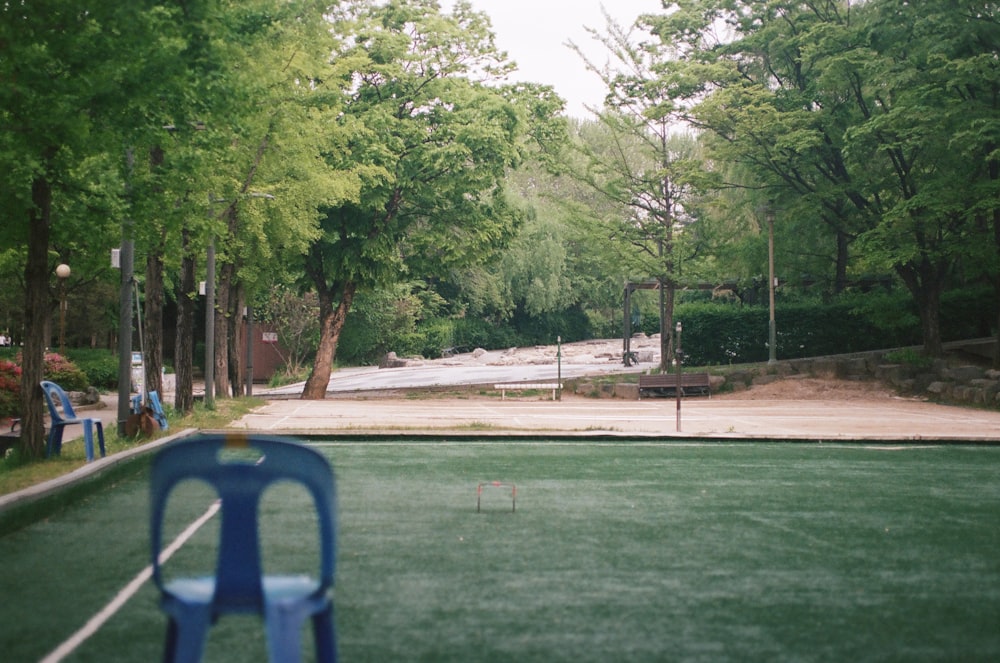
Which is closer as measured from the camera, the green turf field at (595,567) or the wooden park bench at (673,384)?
the green turf field at (595,567)

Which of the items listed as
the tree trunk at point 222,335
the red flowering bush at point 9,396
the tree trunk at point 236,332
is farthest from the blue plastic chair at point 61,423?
the tree trunk at point 236,332

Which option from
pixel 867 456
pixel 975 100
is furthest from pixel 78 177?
pixel 975 100

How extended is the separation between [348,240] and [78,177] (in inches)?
864

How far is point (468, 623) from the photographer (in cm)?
582

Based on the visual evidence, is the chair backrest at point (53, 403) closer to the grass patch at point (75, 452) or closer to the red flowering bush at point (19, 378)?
the grass patch at point (75, 452)

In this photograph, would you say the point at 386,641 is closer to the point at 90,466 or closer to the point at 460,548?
the point at 460,548

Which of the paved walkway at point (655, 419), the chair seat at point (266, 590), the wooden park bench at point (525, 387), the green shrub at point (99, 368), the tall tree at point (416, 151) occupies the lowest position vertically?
the paved walkway at point (655, 419)

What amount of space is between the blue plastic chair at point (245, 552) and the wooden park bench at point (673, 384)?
1290 inches

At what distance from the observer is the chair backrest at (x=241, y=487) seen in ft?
12.0

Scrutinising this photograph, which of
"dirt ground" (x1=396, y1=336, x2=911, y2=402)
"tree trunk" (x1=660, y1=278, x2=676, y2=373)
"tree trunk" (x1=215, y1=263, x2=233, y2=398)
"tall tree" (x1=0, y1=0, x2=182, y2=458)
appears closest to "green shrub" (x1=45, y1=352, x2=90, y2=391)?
"tree trunk" (x1=215, y1=263, x2=233, y2=398)

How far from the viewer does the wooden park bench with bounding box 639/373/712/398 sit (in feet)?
119

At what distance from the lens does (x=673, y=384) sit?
119 feet

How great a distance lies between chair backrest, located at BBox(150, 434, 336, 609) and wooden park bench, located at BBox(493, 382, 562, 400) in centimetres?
3239

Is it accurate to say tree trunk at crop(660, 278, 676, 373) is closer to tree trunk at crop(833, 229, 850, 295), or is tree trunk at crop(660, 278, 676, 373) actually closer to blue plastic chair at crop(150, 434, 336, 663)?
tree trunk at crop(833, 229, 850, 295)
